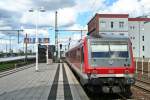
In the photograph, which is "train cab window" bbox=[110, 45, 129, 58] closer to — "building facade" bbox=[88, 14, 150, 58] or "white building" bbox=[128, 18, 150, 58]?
"white building" bbox=[128, 18, 150, 58]

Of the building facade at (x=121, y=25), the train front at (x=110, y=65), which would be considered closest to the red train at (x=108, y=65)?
the train front at (x=110, y=65)

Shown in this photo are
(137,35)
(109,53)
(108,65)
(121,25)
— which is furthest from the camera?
(121,25)

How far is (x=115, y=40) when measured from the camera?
1434cm

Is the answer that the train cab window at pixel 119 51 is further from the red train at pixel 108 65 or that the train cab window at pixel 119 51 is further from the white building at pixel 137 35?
the white building at pixel 137 35

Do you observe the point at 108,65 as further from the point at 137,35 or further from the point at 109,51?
the point at 137,35

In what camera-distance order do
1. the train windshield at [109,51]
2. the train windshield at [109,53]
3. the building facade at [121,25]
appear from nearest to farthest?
the train windshield at [109,53], the train windshield at [109,51], the building facade at [121,25]

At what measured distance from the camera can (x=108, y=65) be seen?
1373 centimetres

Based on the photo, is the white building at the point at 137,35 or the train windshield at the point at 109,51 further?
the white building at the point at 137,35

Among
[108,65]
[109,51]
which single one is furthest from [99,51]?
[108,65]

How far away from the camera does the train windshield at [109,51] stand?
1404 cm

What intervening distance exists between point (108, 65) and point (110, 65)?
0.08 metres

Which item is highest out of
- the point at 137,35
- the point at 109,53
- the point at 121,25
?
the point at 121,25

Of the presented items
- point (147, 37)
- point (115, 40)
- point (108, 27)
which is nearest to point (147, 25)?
point (147, 37)

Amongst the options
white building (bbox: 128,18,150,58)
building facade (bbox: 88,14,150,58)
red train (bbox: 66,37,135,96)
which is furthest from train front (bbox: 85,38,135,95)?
building facade (bbox: 88,14,150,58)
